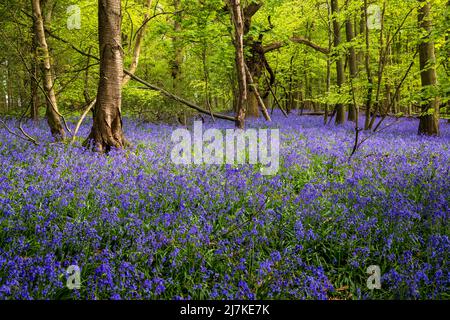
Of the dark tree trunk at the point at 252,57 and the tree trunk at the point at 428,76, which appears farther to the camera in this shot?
the dark tree trunk at the point at 252,57

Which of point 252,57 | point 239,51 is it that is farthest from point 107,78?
point 252,57

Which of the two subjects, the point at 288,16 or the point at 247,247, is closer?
the point at 247,247

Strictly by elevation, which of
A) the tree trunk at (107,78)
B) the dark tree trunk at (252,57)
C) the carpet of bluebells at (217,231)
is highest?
the dark tree trunk at (252,57)

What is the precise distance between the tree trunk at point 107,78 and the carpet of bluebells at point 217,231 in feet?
3.02

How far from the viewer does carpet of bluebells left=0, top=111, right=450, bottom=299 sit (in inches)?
118

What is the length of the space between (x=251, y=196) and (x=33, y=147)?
4.71 meters

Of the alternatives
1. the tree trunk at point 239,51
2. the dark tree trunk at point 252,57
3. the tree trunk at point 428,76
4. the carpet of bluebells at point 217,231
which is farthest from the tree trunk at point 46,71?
the tree trunk at point 428,76

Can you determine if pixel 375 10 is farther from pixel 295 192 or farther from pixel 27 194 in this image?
pixel 27 194

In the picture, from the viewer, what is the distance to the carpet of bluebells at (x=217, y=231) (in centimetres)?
300

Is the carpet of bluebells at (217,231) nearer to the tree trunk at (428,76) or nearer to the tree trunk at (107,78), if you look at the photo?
the tree trunk at (107,78)

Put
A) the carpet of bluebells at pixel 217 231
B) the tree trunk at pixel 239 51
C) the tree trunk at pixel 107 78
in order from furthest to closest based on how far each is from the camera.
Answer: the tree trunk at pixel 239 51 < the tree trunk at pixel 107 78 < the carpet of bluebells at pixel 217 231

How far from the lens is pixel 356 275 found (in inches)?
137

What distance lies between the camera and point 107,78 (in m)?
7.00
